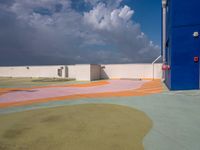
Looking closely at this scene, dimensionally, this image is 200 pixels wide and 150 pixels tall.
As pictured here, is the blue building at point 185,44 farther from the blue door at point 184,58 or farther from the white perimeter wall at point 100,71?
the white perimeter wall at point 100,71

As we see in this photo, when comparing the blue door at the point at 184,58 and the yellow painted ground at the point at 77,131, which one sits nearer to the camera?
the yellow painted ground at the point at 77,131

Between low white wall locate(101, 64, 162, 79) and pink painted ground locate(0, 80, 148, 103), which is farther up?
low white wall locate(101, 64, 162, 79)

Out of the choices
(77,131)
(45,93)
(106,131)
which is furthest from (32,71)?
(106,131)

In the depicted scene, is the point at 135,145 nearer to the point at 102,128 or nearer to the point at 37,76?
the point at 102,128

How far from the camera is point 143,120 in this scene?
4.58 metres

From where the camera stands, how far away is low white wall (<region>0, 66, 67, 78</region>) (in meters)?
27.1

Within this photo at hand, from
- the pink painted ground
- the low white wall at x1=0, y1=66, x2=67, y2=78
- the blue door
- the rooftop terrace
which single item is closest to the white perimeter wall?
the low white wall at x1=0, y1=66, x2=67, y2=78

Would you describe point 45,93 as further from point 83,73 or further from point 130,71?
point 130,71

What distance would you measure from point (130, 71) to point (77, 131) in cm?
1969

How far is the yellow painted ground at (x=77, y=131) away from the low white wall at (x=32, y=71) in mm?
22272

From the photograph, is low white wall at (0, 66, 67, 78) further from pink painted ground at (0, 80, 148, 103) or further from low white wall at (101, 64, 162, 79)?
pink painted ground at (0, 80, 148, 103)

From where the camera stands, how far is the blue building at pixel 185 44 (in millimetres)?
9312

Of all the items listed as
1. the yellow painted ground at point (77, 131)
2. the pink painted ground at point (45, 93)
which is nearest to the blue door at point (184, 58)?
the pink painted ground at point (45, 93)

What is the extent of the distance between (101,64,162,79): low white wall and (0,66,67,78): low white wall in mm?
8133
